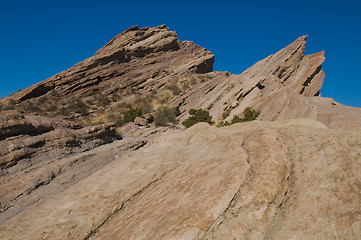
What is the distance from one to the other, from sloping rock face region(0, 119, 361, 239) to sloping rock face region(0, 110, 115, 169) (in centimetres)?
352

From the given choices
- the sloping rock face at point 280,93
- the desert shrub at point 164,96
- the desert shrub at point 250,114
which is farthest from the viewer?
the desert shrub at point 164,96

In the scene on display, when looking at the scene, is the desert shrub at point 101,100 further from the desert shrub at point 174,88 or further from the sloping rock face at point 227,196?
the sloping rock face at point 227,196

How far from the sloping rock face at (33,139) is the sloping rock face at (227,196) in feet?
11.6

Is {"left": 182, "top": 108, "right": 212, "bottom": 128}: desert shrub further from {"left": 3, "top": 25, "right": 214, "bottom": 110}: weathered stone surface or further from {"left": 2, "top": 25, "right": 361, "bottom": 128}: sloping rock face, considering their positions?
{"left": 3, "top": 25, "right": 214, "bottom": 110}: weathered stone surface

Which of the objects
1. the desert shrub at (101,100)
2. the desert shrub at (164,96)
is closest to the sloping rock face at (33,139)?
the desert shrub at (164,96)

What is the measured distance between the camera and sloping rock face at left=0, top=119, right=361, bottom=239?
12.3 ft

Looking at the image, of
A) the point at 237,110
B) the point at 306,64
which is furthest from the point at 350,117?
the point at 306,64

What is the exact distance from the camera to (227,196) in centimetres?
447

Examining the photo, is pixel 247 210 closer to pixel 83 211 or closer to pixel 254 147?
pixel 254 147

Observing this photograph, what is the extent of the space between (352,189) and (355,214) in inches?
25.8

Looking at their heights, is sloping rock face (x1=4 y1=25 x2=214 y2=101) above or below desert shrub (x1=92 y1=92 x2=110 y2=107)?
above

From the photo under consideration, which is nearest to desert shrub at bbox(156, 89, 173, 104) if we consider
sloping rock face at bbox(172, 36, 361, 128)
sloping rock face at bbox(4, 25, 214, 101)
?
sloping rock face at bbox(172, 36, 361, 128)

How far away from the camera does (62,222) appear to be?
5.98 meters

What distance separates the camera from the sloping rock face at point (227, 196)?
3756 mm
